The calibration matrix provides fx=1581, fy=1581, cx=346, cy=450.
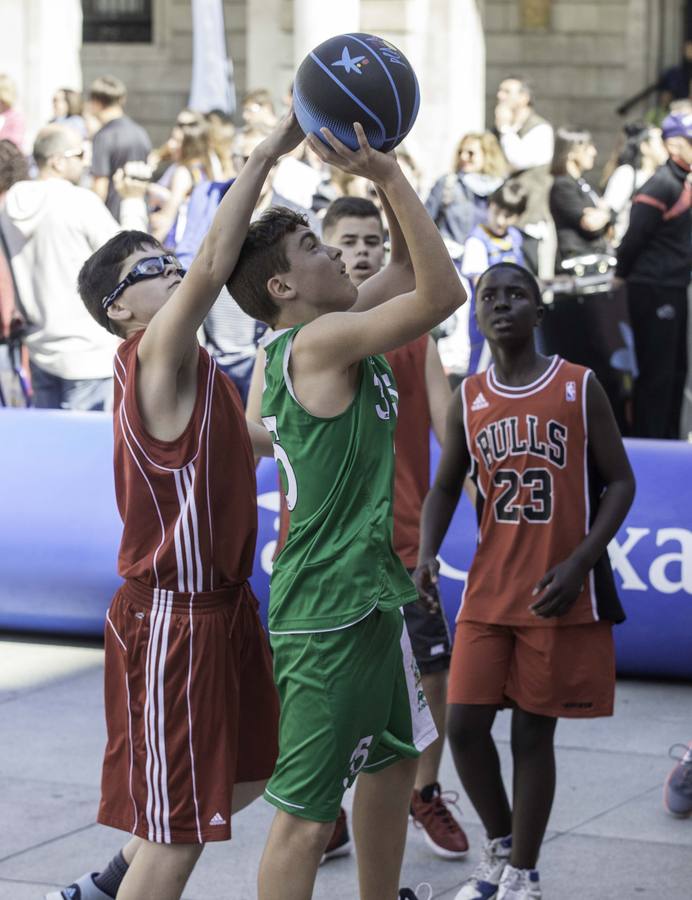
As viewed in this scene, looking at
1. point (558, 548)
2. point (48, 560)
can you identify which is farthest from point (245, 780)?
point (48, 560)

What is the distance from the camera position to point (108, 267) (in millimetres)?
3840

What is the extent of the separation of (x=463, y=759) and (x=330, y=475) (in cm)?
126

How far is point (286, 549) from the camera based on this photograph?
3557 millimetres

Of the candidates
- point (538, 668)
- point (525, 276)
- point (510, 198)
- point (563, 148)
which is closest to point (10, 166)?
point (510, 198)

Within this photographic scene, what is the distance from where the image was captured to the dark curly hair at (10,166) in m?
9.76

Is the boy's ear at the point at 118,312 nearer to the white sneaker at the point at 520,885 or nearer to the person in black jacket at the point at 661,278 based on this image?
the white sneaker at the point at 520,885

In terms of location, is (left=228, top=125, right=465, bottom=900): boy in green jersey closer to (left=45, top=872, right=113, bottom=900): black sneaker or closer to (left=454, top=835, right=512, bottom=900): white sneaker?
(left=45, top=872, right=113, bottom=900): black sneaker

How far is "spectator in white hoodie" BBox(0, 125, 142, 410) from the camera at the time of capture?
881 centimetres

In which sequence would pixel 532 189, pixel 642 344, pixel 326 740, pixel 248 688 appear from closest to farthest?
pixel 326 740, pixel 248 688, pixel 642 344, pixel 532 189

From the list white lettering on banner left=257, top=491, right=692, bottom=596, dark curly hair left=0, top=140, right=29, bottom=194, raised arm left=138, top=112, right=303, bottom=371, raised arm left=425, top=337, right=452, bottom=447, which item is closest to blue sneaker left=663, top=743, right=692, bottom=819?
raised arm left=425, top=337, right=452, bottom=447

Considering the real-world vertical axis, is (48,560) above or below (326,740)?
below

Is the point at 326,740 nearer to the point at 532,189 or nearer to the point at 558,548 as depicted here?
the point at 558,548

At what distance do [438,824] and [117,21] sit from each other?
24498 millimetres

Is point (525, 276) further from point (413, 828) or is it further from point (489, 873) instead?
point (413, 828)
